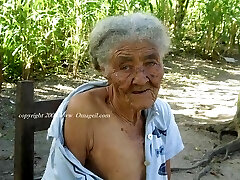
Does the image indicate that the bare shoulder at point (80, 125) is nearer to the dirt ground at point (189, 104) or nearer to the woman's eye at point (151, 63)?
the woman's eye at point (151, 63)

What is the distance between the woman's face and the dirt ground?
144 cm

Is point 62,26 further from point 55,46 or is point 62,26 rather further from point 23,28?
point 23,28

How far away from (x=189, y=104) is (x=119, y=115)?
405 centimetres

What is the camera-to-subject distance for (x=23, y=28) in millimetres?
5156

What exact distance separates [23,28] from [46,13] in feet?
1.21

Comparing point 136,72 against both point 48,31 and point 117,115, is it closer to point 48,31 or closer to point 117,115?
point 117,115

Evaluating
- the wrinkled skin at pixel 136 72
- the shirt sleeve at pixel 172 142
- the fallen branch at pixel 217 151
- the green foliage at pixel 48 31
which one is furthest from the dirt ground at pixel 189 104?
the wrinkled skin at pixel 136 72

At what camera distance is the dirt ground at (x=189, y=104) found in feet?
12.3

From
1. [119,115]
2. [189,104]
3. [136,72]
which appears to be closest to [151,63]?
[136,72]

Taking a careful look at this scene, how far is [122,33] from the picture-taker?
1.39 m

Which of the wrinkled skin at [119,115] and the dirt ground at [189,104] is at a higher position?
the wrinkled skin at [119,115]

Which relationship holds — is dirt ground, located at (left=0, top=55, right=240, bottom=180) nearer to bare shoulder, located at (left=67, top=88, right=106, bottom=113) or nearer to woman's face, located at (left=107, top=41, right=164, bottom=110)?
bare shoulder, located at (left=67, top=88, right=106, bottom=113)

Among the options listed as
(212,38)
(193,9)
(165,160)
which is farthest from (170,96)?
(165,160)

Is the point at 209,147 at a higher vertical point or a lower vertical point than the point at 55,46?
lower
